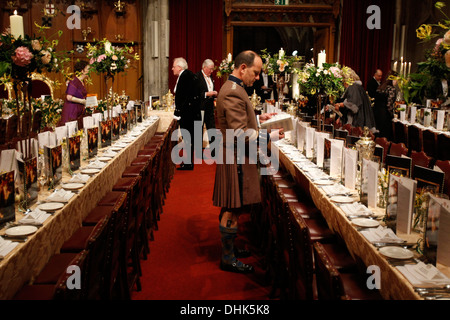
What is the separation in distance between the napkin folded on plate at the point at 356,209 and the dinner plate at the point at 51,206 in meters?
1.89

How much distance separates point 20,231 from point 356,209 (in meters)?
2.07

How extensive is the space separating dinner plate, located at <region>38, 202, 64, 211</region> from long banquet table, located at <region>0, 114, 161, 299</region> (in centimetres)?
3

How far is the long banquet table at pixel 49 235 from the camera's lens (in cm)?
232

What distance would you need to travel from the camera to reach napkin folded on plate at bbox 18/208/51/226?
2.76 m

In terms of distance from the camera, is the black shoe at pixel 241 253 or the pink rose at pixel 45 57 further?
the black shoe at pixel 241 253

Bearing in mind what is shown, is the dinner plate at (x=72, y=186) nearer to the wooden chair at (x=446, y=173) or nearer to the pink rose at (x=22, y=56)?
the pink rose at (x=22, y=56)

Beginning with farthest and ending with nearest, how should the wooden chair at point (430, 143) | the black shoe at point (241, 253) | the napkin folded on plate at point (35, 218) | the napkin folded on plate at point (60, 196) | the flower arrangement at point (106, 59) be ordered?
the wooden chair at point (430, 143), the flower arrangement at point (106, 59), the black shoe at point (241, 253), the napkin folded on plate at point (60, 196), the napkin folded on plate at point (35, 218)

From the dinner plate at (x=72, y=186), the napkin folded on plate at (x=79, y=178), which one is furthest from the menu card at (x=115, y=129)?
the dinner plate at (x=72, y=186)

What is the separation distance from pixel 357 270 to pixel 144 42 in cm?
1028

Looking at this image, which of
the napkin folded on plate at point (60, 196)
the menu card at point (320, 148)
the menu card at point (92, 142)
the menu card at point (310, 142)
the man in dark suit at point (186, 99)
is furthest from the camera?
the man in dark suit at point (186, 99)

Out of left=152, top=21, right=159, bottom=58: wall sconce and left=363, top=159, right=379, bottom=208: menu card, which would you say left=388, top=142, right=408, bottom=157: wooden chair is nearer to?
left=363, top=159, right=379, bottom=208: menu card

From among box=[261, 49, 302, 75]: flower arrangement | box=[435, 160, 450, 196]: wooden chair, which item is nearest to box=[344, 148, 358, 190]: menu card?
box=[435, 160, 450, 196]: wooden chair

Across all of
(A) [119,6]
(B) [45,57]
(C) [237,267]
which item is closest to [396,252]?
(C) [237,267]
